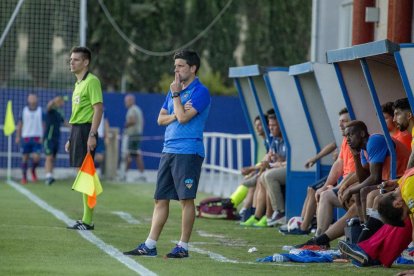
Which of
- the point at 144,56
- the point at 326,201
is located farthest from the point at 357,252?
the point at 144,56

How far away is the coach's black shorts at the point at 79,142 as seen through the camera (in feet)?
52.8

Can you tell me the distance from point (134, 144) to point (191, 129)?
21.3 m

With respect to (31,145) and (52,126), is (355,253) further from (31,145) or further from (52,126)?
(31,145)

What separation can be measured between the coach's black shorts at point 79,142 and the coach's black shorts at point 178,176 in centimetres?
317

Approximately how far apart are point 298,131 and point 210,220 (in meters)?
1.90

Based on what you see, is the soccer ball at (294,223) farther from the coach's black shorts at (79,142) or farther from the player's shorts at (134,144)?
the player's shorts at (134,144)

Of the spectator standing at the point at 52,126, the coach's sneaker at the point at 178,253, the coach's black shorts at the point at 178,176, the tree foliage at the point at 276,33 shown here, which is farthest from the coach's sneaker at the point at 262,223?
the tree foliage at the point at 276,33

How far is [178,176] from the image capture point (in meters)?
12.8

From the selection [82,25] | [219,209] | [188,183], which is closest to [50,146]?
[82,25]

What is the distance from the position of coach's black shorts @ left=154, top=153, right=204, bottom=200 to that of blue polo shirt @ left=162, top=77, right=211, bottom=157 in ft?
0.22

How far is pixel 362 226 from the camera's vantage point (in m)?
13.0

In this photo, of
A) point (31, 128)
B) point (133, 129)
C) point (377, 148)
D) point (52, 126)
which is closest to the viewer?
point (377, 148)

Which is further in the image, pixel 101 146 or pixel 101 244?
pixel 101 146

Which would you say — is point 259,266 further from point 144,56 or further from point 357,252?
point 144,56
